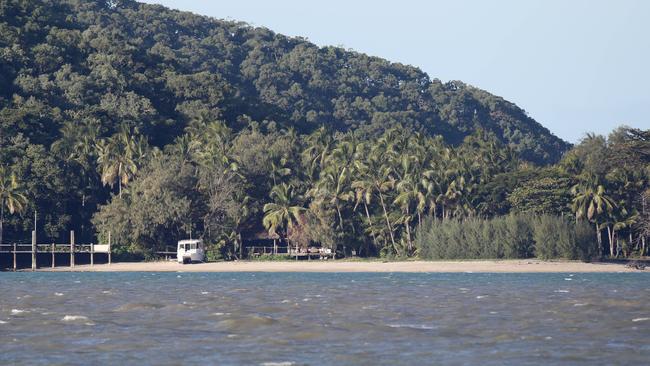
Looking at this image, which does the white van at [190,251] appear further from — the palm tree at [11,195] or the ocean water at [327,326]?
the ocean water at [327,326]

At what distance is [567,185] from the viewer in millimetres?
106438

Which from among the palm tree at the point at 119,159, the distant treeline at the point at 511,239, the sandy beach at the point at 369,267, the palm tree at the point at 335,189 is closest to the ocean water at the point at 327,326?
the sandy beach at the point at 369,267

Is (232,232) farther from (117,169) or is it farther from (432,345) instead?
(432,345)

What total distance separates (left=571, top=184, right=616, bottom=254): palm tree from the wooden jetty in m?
46.0

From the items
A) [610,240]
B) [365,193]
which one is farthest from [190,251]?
[610,240]

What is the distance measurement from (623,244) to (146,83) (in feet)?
241

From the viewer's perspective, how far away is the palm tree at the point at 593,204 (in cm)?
10050

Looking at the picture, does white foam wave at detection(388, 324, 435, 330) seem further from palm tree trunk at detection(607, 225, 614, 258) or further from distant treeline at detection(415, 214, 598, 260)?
palm tree trunk at detection(607, 225, 614, 258)

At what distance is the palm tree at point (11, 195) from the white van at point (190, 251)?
51.6 ft

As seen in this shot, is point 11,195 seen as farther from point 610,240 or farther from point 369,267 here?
point 610,240

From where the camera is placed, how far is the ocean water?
94.5ft


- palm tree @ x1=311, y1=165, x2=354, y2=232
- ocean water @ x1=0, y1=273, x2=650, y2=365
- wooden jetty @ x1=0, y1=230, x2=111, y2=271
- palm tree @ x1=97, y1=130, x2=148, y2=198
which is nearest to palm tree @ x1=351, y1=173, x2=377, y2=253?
palm tree @ x1=311, y1=165, x2=354, y2=232

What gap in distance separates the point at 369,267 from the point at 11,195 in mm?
35257

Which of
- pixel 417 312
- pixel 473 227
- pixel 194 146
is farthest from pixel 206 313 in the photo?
pixel 194 146
